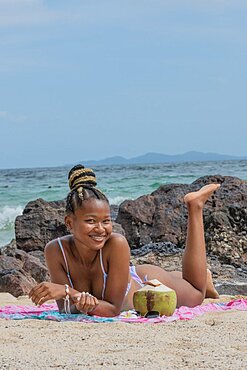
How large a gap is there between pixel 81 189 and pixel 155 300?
2.54 feet

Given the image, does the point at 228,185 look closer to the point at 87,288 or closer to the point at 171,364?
the point at 87,288

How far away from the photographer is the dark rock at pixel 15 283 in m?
6.68

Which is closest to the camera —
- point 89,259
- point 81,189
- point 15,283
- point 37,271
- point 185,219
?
point 81,189

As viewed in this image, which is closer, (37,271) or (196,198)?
(196,198)

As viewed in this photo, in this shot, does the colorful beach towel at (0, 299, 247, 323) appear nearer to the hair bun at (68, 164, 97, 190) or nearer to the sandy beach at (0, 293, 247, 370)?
the sandy beach at (0, 293, 247, 370)

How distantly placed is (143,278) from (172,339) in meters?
1.38

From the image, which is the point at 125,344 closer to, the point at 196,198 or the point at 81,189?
the point at 81,189

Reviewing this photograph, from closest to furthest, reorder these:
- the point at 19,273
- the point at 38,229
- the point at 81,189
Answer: the point at 81,189 → the point at 19,273 → the point at 38,229

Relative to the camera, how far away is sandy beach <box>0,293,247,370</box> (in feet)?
10.9

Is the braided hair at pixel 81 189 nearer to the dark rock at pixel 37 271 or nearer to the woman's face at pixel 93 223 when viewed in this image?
the woman's face at pixel 93 223

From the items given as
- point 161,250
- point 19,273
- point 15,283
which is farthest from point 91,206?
point 161,250

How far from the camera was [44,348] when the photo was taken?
365 cm

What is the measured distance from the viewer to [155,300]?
4637mm

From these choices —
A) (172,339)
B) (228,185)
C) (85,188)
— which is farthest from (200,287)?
(228,185)
